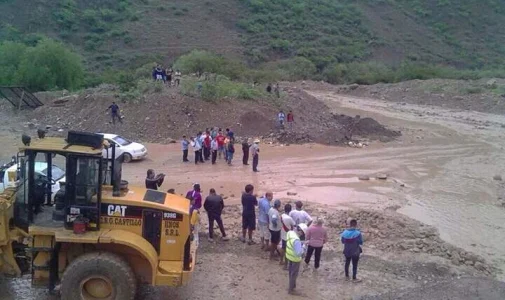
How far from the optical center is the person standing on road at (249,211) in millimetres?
12461

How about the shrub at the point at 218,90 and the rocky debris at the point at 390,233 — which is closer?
the rocky debris at the point at 390,233

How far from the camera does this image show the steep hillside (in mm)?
63781

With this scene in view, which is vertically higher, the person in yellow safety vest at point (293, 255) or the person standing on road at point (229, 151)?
the person standing on road at point (229, 151)

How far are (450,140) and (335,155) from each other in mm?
9429

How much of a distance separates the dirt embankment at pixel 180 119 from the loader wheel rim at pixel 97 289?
1791 cm

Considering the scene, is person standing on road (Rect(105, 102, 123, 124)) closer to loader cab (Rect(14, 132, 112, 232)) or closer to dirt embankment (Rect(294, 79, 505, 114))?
loader cab (Rect(14, 132, 112, 232))

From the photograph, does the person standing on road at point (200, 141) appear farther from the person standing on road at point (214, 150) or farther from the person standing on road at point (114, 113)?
the person standing on road at point (114, 113)

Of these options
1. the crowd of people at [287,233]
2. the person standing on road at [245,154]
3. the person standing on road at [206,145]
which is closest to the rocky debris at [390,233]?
the crowd of people at [287,233]

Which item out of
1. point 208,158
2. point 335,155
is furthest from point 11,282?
point 335,155

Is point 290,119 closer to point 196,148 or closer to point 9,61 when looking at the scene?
point 196,148

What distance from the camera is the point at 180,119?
92.2ft

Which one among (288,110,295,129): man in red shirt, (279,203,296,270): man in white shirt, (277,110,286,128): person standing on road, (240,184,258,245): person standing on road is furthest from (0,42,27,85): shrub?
(279,203,296,270): man in white shirt

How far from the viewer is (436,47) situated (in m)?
81.1

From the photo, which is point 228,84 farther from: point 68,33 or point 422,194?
point 68,33
